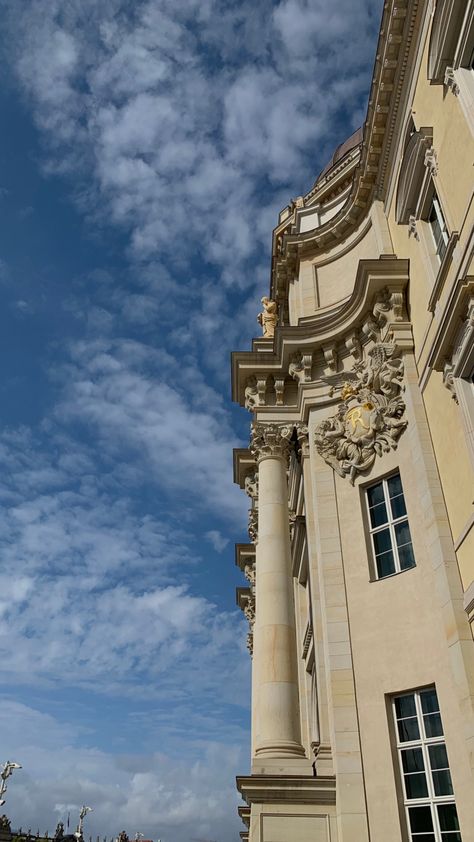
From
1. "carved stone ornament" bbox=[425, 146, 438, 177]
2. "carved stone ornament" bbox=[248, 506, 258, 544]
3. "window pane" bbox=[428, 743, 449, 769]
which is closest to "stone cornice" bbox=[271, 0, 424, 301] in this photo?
"carved stone ornament" bbox=[425, 146, 438, 177]

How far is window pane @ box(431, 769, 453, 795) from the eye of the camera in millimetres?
13970

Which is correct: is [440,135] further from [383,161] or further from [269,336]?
[269,336]

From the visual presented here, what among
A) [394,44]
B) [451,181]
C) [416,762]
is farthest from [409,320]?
[416,762]

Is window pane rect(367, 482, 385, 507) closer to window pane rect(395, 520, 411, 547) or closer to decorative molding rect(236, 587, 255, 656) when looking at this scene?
window pane rect(395, 520, 411, 547)

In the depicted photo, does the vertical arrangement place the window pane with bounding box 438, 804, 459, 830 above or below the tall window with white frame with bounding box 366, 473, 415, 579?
below

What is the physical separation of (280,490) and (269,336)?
900 centimetres

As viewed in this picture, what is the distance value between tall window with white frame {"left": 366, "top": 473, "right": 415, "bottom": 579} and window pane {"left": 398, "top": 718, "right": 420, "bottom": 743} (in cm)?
339

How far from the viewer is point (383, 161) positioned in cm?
2177

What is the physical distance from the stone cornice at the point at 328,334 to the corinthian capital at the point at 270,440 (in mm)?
1270

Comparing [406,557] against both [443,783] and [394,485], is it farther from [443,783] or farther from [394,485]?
[443,783]

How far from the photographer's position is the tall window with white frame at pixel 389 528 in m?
17.2

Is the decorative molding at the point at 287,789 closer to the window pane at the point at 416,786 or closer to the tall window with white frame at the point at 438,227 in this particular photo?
the window pane at the point at 416,786

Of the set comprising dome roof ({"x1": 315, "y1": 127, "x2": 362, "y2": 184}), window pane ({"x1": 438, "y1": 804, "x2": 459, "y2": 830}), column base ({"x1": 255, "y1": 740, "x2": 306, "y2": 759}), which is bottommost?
window pane ({"x1": 438, "y1": 804, "x2": 459, "y2": 830})

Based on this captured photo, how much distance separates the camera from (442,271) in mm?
15570
